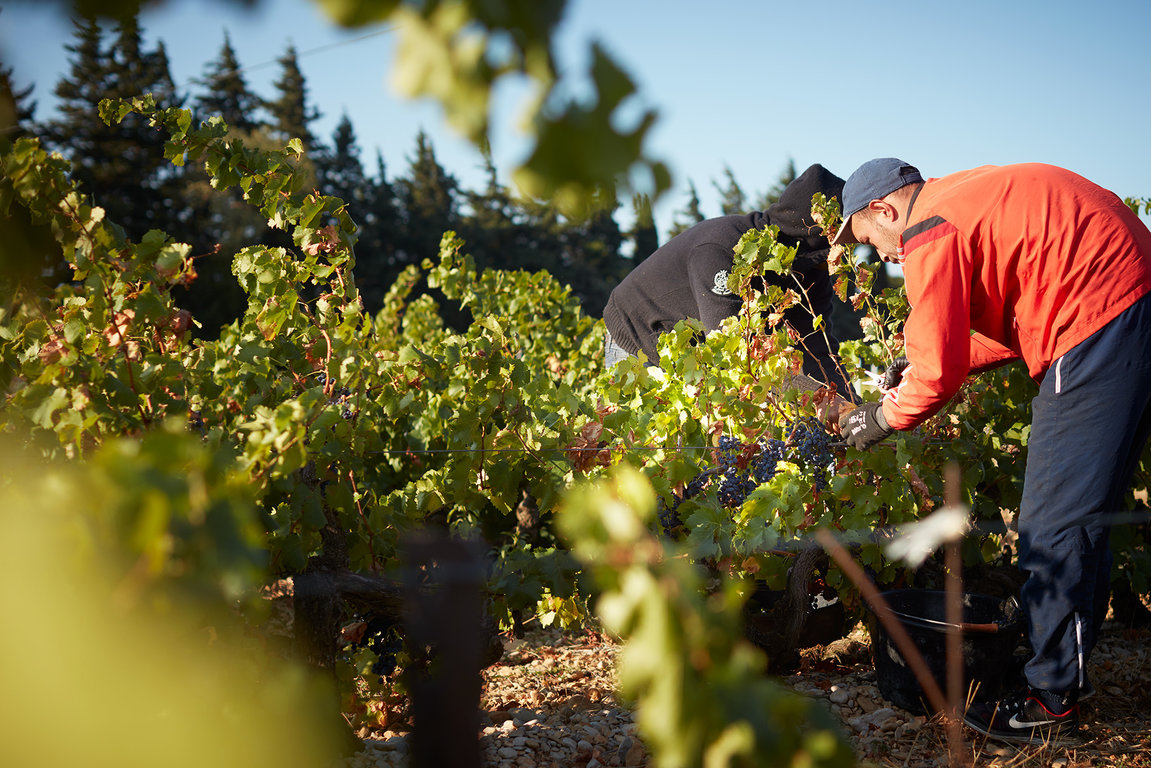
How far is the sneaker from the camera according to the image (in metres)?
2.15

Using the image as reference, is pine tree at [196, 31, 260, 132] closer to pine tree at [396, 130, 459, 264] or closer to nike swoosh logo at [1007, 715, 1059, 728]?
pine tree at [396, 130, 459, 264]

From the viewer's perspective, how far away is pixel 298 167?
2.38 meters

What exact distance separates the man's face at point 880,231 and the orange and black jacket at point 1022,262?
177 mm

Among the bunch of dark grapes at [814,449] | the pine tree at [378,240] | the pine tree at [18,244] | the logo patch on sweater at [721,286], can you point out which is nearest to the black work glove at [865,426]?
the bunch of dark grapes at [814,449]

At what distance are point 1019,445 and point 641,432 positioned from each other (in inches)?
62.6

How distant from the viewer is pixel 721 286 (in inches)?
128

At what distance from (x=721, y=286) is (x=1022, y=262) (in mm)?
1333

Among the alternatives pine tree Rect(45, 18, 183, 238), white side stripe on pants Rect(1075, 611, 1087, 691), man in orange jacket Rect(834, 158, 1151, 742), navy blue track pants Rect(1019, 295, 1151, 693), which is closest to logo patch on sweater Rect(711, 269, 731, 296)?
man in orange jacket Rect(834, 158, 1151, 742)

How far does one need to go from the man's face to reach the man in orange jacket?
0.13 metres

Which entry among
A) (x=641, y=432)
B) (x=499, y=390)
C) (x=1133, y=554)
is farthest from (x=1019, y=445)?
(x=499, y=390)

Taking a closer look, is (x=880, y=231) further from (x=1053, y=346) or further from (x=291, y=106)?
(x=291, y=106)

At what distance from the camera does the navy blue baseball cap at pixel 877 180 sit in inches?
89.1

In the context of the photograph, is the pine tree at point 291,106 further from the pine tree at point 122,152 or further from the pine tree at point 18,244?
the pine tree at point 18,244

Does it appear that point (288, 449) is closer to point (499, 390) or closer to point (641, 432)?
point (499, 390)
